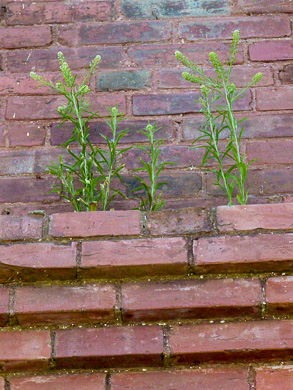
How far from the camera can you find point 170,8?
208 cm

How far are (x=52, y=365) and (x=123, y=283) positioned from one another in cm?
27

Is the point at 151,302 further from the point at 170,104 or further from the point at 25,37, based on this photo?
the point at 25,37

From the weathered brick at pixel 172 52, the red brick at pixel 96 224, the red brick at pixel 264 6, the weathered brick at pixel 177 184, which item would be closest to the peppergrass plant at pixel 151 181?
the weathered brick at pixel 177 184

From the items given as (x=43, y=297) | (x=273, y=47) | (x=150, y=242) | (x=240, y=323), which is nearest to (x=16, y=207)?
(x=43, y=297)

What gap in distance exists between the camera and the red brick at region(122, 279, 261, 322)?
1.44 m

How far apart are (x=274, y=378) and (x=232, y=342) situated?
0.13 meters

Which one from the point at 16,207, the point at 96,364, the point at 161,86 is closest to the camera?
the point at 96,364

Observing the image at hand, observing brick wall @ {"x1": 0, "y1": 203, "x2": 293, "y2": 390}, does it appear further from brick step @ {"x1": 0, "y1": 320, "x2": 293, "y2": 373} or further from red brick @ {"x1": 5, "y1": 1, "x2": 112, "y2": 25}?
red brick @ {"x1": 5, "y1": 1, "x2": 112, "y2": 25}

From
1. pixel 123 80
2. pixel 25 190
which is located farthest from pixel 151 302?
pixel 123 80

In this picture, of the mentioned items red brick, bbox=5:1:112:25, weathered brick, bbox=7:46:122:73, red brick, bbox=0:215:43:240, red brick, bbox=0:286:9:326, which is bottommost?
red brick, bbox=0:286:9:326

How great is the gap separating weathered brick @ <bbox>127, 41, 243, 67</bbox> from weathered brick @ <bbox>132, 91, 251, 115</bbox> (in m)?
0.13

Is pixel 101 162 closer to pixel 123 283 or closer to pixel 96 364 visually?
pixel 123 283

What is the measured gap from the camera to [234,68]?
6.47 feet

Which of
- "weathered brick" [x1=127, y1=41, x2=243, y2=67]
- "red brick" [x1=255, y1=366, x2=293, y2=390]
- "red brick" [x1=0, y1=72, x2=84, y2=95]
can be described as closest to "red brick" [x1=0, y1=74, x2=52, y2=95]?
"red brick" [x1=0, y1=72, x2=84, y2=95]
